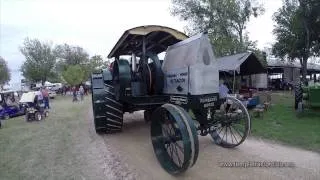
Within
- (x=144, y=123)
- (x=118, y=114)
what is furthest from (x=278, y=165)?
(x=144, y=123)

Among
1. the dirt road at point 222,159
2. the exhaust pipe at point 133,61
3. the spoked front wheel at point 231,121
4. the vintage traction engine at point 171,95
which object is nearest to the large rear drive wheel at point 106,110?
the vintage traction engine at point 171,95

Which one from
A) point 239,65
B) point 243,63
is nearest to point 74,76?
point 243,63

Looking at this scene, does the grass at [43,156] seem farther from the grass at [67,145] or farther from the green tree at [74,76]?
the green tree at [74,76]

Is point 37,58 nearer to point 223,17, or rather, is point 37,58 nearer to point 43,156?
point 223,17

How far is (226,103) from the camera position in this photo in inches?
327

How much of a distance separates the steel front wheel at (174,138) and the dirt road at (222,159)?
9.4 inches

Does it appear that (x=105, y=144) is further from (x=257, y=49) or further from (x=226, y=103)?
(x=257, y=49)

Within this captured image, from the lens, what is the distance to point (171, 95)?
8.41 metres

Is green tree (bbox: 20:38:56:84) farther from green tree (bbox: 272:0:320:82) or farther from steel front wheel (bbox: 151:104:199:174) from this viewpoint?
steel front wheel (bbox: 151:104:199:174)

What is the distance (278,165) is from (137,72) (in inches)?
178

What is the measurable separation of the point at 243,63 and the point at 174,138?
1319 centimetres

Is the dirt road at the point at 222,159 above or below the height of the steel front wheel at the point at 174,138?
below

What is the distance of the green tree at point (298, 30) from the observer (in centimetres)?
2781

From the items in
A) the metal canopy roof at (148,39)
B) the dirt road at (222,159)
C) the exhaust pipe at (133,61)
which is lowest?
the dirt road at (222,159)
